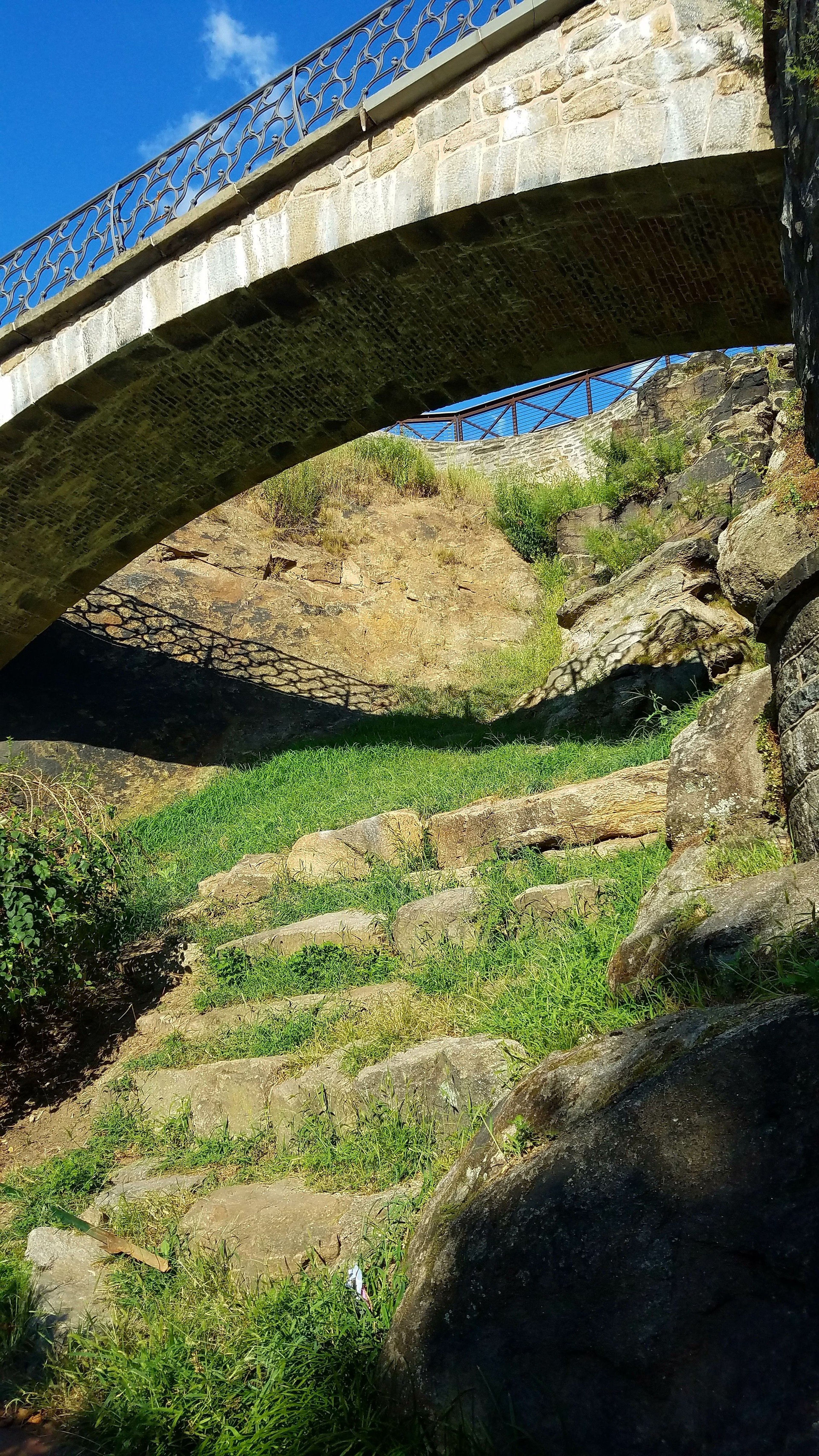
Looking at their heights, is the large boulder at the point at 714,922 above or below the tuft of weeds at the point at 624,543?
below

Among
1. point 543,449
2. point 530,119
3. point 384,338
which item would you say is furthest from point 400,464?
point 530,119

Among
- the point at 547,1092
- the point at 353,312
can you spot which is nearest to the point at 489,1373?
the point at 547,1092

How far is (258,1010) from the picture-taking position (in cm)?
412

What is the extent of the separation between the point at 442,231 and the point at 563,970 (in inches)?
198

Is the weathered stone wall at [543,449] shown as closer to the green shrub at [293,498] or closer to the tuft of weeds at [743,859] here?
the green shrub at [293,498]

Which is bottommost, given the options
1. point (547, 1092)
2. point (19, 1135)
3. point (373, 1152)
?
point (19, 1135)

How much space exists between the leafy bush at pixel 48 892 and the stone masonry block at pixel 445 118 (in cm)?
489

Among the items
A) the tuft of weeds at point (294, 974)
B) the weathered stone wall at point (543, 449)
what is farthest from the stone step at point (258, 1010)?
the weathered stone wall at point (543, 449)

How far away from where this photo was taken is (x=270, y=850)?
6645 millimetres

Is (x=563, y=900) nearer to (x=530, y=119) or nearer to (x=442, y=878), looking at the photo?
(x=442, y=878)

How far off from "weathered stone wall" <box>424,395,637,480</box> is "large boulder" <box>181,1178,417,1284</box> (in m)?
14.1

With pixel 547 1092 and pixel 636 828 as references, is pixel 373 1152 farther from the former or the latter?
pixel 636 828

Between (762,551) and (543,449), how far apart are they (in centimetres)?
1196

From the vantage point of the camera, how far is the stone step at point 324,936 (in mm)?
4434
